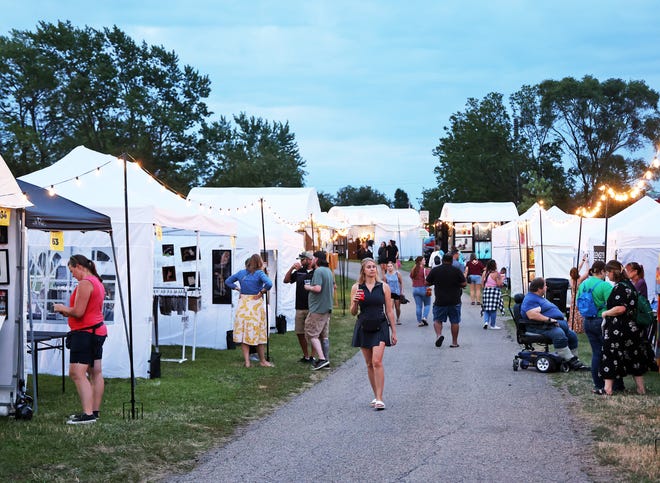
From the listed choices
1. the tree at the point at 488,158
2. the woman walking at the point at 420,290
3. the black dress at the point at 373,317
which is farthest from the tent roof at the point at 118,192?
the tree at the point at 488,158

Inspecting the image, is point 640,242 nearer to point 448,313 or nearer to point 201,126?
point 448,313

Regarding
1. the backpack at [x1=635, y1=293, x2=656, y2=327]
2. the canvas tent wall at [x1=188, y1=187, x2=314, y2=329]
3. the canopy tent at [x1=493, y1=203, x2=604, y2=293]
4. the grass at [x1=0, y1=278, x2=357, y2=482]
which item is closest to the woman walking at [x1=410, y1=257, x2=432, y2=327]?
the canvas tent wall at [x1=188, y1=187, x2=314, y2=329]

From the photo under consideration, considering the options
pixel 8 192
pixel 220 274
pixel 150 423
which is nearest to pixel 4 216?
pixel 8 192

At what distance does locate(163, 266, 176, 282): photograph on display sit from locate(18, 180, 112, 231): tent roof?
15.5 feet

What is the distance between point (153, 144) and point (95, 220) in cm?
4381

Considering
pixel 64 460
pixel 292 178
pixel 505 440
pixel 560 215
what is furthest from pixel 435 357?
pixel 292 178

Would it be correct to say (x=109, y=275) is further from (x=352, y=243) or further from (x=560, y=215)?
(x=352, y=243)

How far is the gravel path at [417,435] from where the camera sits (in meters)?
6.64

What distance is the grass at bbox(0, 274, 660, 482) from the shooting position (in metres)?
6.74

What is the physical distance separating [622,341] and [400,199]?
406ft

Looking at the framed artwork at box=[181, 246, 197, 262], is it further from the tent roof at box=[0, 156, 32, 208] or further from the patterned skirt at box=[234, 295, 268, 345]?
the tent roof at box=[0, 156, 32, 208]

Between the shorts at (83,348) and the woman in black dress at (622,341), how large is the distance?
6.13 metres

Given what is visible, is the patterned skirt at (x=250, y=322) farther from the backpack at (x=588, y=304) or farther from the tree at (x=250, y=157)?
the tree at (x=250, y=157)

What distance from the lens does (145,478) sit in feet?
21.4
